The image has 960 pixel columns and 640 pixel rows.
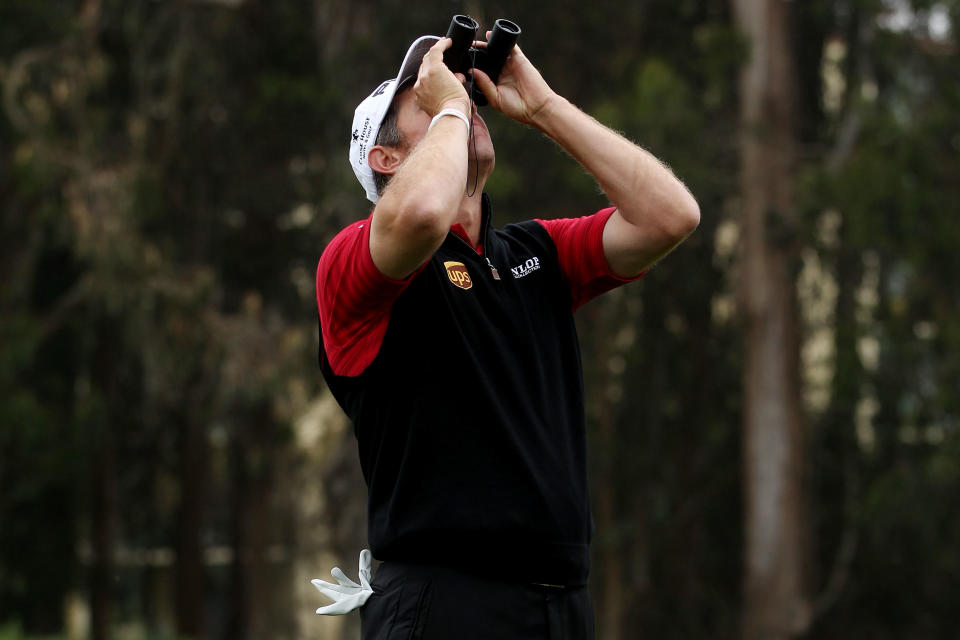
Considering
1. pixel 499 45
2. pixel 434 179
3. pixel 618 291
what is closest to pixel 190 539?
pixel 618 291

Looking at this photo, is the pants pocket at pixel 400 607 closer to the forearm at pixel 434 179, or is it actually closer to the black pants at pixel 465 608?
the black pants at pixel 465 608

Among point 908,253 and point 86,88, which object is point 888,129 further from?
point 86,88

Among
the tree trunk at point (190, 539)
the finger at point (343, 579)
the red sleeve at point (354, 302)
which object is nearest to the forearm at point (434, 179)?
the red sleeve at point (354, 302)

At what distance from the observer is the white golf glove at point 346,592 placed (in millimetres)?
2861

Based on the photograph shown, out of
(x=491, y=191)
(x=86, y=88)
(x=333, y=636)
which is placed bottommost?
(x=333, y=636)

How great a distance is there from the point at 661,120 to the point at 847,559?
6.05 metres

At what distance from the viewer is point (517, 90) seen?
3.06 m

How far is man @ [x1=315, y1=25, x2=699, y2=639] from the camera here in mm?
2688

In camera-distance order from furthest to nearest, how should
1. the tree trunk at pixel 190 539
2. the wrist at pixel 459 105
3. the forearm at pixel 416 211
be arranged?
the tree trunk at pixel 190 539, the wrist at pixel 459 105, the forearm at pixel 416 211

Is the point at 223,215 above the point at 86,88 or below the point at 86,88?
below

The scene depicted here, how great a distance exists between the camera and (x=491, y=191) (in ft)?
44.9

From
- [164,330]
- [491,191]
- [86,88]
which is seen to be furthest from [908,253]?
[86,88]

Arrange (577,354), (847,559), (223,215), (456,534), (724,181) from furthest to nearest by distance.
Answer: (223,215), (847,559), (724,181), (577,354), (456,534)

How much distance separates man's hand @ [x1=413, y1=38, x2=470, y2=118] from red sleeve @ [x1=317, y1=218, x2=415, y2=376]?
0.98 feet
